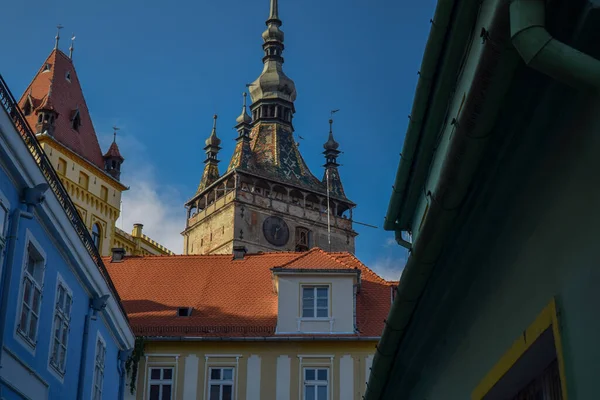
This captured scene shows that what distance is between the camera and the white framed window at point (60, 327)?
15172 millimetres

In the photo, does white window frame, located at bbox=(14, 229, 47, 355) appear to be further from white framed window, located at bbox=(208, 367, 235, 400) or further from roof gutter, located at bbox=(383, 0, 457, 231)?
white framed window, located at bbox=(208, 367, 235, 400)

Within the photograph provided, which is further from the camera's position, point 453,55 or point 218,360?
point 218,360

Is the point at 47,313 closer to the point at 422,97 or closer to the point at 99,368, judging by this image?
the point at 99,368

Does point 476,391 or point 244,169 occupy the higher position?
point 244,169

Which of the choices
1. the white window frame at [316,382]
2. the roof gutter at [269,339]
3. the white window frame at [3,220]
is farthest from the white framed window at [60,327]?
the white window frame at [316,382]

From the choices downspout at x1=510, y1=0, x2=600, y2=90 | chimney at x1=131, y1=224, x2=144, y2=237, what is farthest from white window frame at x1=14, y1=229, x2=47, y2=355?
chimney at x1=131, y1=224, x2=144, y2=237

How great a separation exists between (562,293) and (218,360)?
22448 mm

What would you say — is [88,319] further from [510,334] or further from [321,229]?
[321,229]

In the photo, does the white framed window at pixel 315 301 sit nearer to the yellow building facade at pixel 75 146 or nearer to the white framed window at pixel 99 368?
the white framed window at pixel 99 368

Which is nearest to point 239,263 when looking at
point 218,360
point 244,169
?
point 218,360

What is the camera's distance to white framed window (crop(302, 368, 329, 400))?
85.5 ft

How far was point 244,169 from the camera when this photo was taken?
284 feet

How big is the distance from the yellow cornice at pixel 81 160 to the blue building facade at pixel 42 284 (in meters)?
43.9

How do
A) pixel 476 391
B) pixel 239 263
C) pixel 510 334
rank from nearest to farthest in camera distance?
1. pixel 510 334
2. pixel 476 391
3. pixel 239 263
